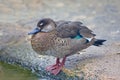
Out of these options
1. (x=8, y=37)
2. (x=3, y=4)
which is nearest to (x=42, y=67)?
(x=8, y=37)

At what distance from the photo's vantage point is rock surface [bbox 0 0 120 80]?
186 inches

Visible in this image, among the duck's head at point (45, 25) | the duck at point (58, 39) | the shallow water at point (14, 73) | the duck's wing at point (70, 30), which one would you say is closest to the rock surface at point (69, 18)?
the shallow water at point (14, 73)

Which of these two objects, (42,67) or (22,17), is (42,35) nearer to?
(42,67)

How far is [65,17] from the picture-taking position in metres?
7.00

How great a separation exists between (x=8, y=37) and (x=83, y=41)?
1284mm

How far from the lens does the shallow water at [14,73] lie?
499 centimetres

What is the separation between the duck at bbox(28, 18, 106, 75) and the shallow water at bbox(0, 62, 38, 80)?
1.04ft

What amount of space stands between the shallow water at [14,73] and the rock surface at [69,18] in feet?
0.20

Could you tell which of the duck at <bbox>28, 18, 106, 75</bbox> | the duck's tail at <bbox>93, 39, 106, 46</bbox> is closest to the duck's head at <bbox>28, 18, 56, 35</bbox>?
the duck at <bbox>28, 18, 106, 75</bbox>

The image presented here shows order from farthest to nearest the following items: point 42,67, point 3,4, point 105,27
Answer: point 3,4, point 105,27, point 42,67

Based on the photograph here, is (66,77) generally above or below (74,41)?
below

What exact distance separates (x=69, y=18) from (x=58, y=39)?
231cm

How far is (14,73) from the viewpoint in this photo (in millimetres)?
5125

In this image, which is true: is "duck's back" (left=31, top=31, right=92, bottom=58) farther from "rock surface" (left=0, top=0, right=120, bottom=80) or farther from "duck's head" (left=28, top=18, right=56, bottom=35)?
"rock surface" (left=0, top=0, right=120, bottom=80)
